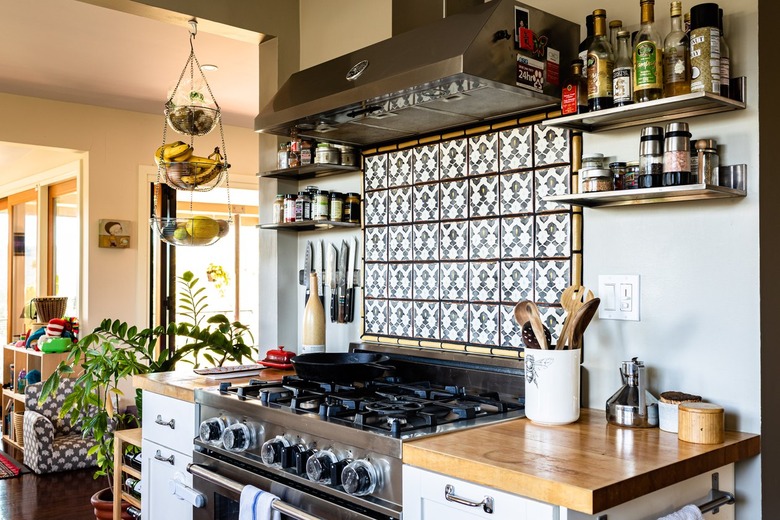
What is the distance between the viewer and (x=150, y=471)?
2.65m

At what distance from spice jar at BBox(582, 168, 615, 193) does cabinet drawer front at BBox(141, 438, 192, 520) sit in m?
1.56

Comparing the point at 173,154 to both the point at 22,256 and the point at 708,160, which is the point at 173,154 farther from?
the point at 22,256

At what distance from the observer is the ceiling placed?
3520mm

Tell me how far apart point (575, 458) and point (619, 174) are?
78 cm

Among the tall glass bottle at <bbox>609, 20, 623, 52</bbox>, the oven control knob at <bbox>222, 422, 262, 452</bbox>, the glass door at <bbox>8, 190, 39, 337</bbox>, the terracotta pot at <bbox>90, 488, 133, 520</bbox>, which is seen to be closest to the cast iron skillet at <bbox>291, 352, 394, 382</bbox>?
the oven control knob at <bbox>222, 422, 262, 452</bbox>

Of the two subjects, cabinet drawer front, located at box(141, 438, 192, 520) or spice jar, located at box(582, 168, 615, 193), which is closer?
spice jar, located at box(582, 168, 615, 193)

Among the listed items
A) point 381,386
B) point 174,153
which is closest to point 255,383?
point 381,386

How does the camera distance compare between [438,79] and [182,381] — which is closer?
[438,79]

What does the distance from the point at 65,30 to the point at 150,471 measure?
2.37 m

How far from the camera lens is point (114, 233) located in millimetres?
5430

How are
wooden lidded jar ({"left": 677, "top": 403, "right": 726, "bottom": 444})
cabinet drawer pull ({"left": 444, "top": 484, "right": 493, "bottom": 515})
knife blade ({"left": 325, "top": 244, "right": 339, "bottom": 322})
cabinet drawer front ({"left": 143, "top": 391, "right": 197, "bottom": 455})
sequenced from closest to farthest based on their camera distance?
cabinet drawer pull ({"left": 444, "top": 484, "right": 493, "bottom": 515}) < wooden lidded jar ({"left": 677, "top": 403, "right": 726, "bottom": 444}) < cabinet drawer front ({"left": 143, "top": 391, "right": 197, "bottom": 455}) < knife blade ({"left": 325, "top": 244, "right": 339, "bottom": 322})

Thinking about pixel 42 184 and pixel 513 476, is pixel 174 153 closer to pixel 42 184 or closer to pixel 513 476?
pixel 513 476

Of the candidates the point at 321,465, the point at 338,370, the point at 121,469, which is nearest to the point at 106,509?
the point at 121,469

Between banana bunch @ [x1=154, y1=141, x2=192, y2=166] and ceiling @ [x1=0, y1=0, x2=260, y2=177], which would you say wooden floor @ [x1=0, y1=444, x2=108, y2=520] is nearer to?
banana bunch @ [x1=154, y1=141, x2=192, y2=166]
